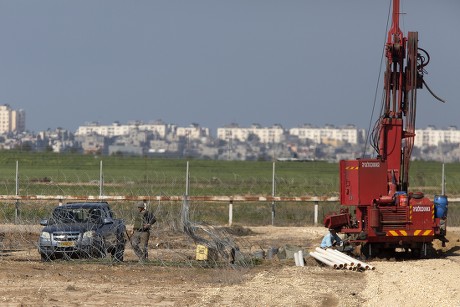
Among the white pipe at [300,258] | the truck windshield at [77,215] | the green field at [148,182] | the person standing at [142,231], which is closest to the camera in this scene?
the person standing at [142,231]

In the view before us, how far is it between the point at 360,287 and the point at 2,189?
1062 inches

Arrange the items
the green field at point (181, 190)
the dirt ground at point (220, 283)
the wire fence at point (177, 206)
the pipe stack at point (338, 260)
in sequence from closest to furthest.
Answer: the dirt ground at point (220, 283), the pipe stack at point (338, 260), the wire fence at point (177, 206), the green field at point (181, 190)

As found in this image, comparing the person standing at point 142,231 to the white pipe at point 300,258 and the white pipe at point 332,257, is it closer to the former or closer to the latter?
the white pipe at point 300,258

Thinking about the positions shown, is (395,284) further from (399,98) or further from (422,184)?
(422,184)

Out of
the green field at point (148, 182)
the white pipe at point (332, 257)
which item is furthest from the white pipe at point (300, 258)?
the green field at point (148, 182)

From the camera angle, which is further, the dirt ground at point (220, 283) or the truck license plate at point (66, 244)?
the truck license plate at point (66, 244)

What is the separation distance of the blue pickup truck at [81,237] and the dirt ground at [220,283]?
388 millimetres

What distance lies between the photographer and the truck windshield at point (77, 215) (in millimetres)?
25484

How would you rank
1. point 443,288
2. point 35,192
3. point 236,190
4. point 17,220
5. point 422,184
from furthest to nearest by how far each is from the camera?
point 422,184, point 236,190, point 35,192, point 17,220, point 443,288

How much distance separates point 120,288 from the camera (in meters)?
20.4

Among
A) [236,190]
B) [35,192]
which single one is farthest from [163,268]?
[236,190]

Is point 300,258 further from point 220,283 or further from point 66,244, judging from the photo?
point 66,244

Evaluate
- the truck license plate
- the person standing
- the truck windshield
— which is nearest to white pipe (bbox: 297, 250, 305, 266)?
the person standing

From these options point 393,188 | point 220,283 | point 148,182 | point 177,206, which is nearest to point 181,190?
point 148,182
